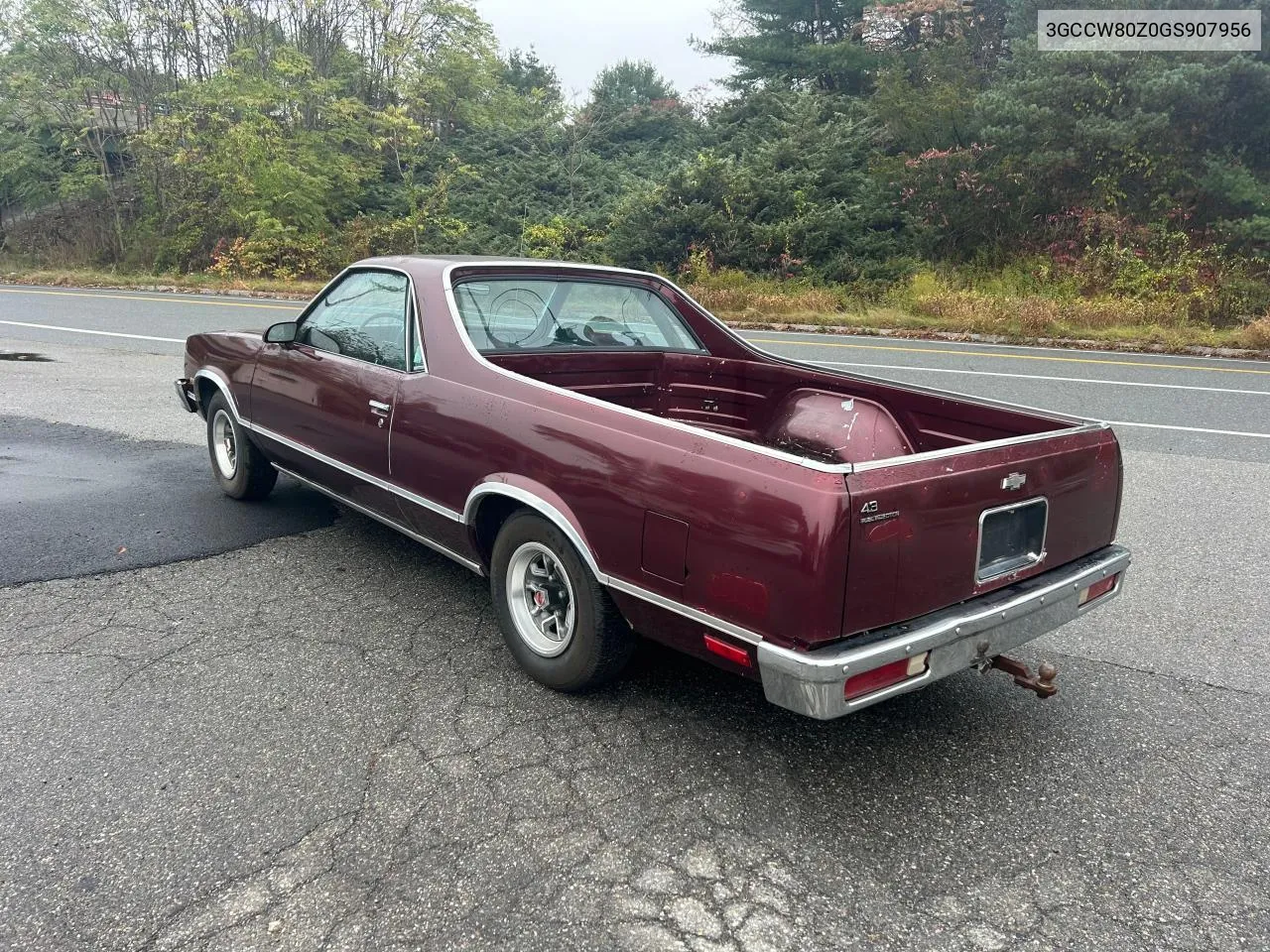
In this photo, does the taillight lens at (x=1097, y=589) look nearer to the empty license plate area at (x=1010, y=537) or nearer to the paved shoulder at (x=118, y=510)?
the empty license plate area at (x=1010, y=537)

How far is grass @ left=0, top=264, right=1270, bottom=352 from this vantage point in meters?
15.6

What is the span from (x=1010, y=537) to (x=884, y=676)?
2.47ft

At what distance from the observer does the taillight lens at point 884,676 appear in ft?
8.22

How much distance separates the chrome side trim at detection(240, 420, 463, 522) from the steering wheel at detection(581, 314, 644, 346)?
119cm

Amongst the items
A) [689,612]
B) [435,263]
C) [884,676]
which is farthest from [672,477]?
[435,263]

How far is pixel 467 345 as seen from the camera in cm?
376

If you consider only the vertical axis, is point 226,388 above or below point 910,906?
above

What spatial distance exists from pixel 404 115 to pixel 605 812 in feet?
104

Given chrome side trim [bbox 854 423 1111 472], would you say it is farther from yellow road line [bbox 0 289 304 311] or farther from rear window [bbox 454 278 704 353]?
yellow road line [bbox 0 289 304 311]

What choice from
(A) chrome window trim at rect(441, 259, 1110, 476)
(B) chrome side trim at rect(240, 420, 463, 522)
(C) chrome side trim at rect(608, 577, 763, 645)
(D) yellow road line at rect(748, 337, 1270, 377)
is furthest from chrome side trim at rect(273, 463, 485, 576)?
(D) yellow road line at rect(748, 337, 1270, 377)

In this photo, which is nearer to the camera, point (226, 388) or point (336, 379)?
point (336, 379)

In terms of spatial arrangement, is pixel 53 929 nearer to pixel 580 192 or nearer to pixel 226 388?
pixel 226 388

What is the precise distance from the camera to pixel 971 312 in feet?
56.1

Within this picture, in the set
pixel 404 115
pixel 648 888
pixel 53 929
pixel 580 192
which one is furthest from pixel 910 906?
pixel 404 115
